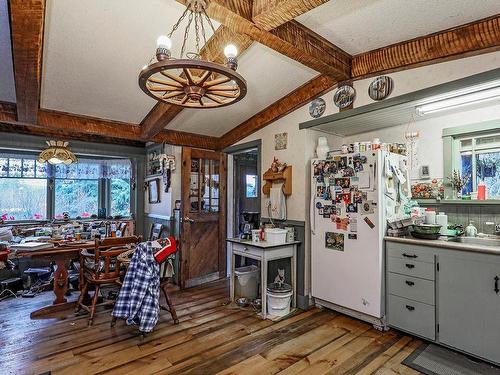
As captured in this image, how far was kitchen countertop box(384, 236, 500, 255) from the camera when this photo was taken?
223 centimetres

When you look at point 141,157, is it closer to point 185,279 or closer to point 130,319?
point 185,279

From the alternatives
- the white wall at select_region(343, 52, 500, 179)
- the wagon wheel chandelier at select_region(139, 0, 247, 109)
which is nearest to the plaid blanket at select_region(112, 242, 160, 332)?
the wagon wheel chandelier at select_region(139, 0, 247, 109)

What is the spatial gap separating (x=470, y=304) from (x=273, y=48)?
2.64 m

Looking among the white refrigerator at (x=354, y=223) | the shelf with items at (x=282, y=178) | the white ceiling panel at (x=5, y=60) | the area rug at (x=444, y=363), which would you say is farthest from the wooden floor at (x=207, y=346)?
the white ceiling panel at (x=5, y=60)

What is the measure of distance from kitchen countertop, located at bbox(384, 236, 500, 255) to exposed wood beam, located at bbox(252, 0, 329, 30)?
2154 millimetres

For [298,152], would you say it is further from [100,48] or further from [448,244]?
[100,48]

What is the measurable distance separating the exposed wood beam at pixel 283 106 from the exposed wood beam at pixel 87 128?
1.81 feet

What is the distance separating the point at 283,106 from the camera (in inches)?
149

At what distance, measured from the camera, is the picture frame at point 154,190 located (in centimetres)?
505

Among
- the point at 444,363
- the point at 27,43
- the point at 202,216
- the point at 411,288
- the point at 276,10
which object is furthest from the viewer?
the point at 202,216

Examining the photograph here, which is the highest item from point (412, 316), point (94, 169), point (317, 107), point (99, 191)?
point (317, 107)

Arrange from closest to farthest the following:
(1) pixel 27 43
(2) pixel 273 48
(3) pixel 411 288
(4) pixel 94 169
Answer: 1. (1) pixel 27 43
2. (2) pixel 273 48
3. (3) pixel 411 288
4. (4) pixel 94 169

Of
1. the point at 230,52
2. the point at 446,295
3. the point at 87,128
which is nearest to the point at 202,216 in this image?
the point at 87,128

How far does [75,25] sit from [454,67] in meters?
3.14
